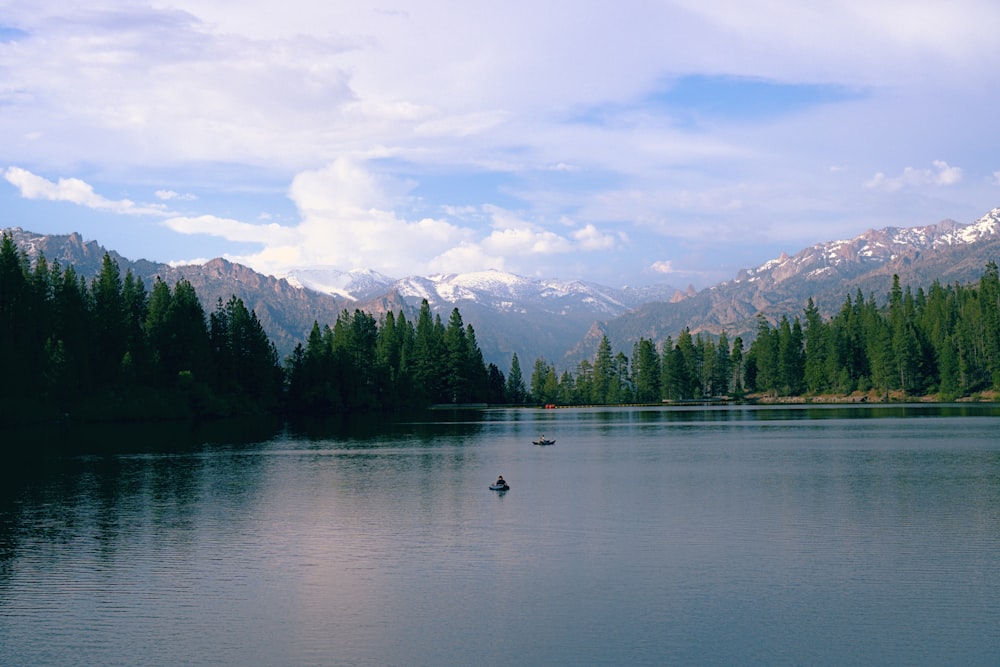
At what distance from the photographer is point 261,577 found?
3706cm

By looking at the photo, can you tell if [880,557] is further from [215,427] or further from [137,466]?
[215,427]

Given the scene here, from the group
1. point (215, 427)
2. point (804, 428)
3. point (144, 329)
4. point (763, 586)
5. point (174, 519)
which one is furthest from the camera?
point (144, 329)

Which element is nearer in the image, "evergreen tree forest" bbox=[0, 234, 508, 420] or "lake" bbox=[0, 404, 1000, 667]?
"lake" bbox=[0, 404, 1000, 667]

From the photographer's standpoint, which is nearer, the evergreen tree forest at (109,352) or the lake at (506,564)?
the lake at (506,564)

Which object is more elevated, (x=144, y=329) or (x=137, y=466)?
(x=144, y=329)

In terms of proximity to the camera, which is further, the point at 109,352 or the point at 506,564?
the point at 109,352

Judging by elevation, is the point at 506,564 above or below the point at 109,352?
below

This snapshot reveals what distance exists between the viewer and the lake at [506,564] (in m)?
28.0

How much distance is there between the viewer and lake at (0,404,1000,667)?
28.0 meters

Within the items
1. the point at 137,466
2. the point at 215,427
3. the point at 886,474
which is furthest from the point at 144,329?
the point at 886,474

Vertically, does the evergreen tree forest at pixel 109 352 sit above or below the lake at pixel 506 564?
above

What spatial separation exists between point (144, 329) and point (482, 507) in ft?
452

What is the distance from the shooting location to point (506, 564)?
38.9m

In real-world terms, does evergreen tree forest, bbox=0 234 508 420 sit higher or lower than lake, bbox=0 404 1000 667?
higher
